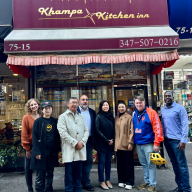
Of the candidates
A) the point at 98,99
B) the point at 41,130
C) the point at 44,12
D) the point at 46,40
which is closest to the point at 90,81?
the point at 98,99

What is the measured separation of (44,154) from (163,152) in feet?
11.9

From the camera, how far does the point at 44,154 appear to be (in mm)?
3523

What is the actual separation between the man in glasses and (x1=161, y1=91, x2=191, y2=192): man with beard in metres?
1.75

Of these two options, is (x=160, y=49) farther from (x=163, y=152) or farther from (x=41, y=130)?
→ (x=41, y=130)

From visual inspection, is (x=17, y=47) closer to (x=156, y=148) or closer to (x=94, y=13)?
(x=94, y=13)

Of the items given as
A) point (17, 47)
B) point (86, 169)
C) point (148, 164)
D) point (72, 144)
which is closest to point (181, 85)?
point (148, 164)

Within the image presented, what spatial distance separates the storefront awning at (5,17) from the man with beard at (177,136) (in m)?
4.47

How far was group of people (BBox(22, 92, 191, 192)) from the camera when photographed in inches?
140

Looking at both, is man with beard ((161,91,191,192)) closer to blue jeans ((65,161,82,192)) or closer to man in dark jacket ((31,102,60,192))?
blue jeans ((65,161,82,192))

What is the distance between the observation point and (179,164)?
3701 millimetres

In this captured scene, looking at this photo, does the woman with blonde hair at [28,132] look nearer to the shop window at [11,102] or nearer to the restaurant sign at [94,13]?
the shop window at [11,102]

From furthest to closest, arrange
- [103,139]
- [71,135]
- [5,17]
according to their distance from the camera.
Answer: [5,17] < [103,139] < [71,135]

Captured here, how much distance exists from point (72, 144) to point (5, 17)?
4128 millimetres

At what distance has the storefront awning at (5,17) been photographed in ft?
16.3
